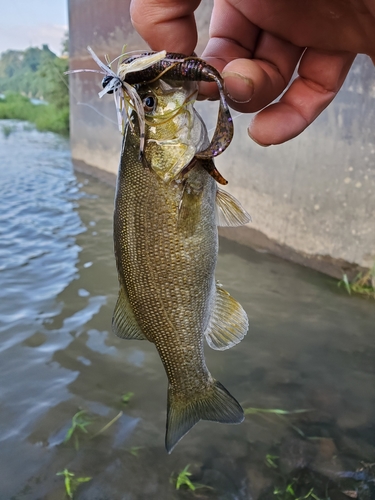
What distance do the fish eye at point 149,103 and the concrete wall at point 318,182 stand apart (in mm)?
2911

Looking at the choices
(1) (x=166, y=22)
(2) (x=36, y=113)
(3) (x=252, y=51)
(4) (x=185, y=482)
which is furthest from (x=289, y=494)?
(2) (x=36, y=113)

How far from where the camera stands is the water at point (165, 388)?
304cm

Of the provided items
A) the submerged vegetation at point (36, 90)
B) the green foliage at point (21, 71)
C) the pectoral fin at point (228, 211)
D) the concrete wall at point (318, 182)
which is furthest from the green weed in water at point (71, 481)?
the green foliage at point (21, 71)

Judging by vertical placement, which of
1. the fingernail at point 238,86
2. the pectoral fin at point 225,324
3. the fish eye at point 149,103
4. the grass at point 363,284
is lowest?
the grass at point 363,284

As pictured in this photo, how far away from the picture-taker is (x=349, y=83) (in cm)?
511

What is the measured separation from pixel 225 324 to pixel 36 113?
87.5ft

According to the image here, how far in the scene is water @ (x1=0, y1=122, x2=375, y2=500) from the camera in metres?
3.04

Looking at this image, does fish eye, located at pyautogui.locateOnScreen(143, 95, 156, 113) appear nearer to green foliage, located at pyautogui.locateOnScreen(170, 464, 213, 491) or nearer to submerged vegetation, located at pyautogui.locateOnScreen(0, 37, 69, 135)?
green foliage, located at pyautogui.locateOnScreen(170, 464, 213, 491)

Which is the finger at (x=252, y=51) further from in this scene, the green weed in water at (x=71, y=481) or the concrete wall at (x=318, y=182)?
the green weed in water at (x=71, y=481)

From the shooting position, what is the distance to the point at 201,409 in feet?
6.48

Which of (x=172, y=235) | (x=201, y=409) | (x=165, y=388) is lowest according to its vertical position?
(x=165, y=388)

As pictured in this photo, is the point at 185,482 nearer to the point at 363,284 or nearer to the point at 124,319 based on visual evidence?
the point at 124,319

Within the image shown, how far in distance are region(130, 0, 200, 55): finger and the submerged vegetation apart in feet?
47.2

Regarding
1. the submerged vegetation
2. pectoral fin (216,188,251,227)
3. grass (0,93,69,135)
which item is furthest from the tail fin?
grass (0,93,69,135)
